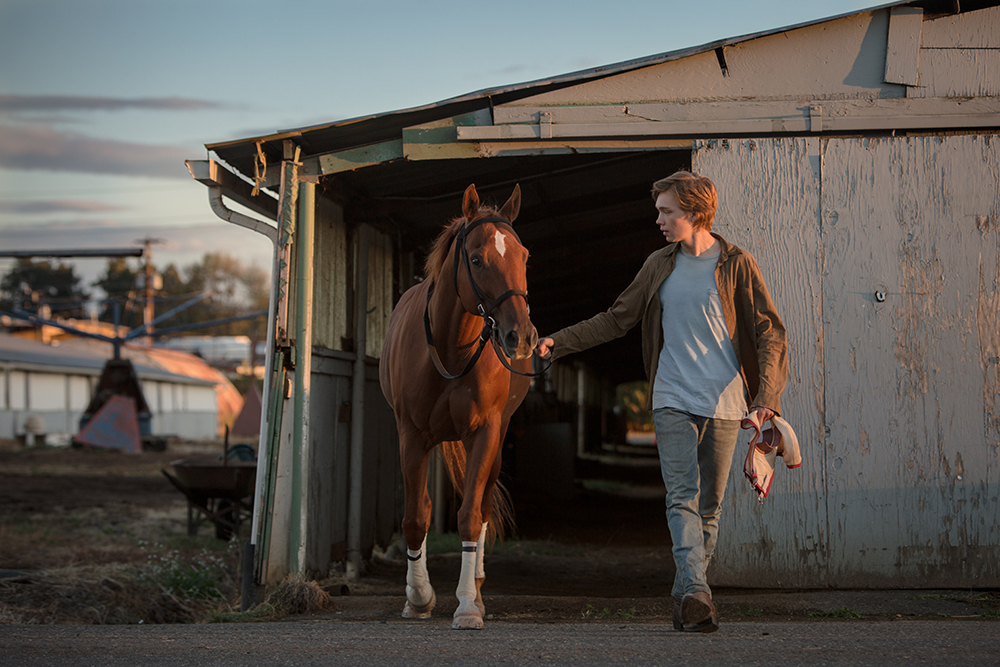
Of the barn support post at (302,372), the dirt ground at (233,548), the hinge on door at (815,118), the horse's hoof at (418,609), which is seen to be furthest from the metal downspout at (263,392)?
the hinge on door at (815,118)

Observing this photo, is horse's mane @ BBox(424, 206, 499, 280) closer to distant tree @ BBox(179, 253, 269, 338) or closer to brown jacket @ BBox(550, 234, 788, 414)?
brown jacket @ BBox(550, 234, 788, 414)

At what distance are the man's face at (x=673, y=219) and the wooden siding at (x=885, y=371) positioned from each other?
1.69m

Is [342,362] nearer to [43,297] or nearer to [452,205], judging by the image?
[452,205]

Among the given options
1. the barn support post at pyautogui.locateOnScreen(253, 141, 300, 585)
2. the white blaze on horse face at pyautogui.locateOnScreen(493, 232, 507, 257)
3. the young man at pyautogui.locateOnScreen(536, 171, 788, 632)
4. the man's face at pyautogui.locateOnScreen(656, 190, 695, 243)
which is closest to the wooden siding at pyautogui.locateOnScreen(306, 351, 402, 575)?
the barn support post at pyautogui.locateOnScreen(253, 141, 300, 585)

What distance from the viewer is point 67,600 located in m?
6.14

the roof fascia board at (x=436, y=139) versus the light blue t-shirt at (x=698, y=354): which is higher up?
the roof fascia board at (x=436, y=139)

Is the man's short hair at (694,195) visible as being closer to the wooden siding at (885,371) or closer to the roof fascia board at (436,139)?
the wooden siding at (885,371)

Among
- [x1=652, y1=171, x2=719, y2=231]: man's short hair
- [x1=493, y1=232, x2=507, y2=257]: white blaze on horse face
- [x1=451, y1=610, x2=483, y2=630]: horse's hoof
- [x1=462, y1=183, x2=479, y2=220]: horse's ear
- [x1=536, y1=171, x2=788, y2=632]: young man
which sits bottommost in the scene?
[x1=451, y1=610, x2=483, y2=630]: horse's hoof

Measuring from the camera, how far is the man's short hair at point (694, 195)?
3658 millimetres

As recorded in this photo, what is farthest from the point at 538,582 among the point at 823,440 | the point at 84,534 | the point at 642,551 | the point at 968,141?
the point at 84,534

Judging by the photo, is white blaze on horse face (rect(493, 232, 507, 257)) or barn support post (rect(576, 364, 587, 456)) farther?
barn support post (rect(576, 364, 587, 456))

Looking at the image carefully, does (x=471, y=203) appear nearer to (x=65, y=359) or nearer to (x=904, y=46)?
(x=904, y=46)

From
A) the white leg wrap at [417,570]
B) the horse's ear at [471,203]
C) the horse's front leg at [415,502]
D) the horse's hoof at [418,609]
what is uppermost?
the horse's ear at [471,203]

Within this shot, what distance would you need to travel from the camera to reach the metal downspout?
5117 mm
